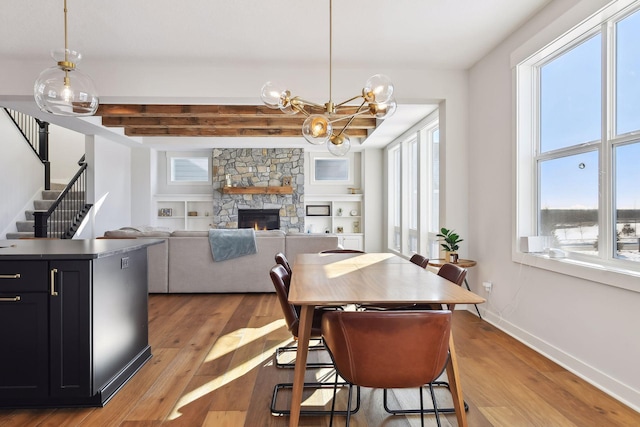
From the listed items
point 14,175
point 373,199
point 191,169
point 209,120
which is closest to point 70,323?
point 209,120

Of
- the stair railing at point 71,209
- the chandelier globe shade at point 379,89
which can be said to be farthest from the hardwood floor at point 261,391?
the stair railing at point 71,209

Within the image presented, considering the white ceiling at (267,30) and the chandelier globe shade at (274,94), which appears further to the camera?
the white ceiling at (267,30)

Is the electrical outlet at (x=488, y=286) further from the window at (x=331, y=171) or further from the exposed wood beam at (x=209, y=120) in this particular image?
the window at (x=331, y=171)

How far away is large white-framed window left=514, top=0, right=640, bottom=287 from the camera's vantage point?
8.33 ft

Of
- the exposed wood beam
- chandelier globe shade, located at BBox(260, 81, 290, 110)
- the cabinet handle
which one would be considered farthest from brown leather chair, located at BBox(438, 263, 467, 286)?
the exposed wood beam

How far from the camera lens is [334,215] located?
9562mm

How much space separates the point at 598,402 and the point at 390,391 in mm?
1193

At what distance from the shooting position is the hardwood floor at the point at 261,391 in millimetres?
2178

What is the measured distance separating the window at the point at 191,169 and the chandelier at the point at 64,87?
758 cm

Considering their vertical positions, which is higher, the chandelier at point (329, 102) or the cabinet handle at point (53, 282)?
the chandelier at point (329, 102)

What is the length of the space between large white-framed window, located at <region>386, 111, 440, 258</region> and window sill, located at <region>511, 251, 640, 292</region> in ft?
9.92

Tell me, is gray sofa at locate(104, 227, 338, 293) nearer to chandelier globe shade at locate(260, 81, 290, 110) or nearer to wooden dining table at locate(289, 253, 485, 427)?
wooden dining table at locate(289, 253, 485, 427)

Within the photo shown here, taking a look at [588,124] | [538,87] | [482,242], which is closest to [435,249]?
[482,242]

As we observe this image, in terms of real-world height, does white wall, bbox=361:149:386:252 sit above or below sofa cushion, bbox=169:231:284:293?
above
